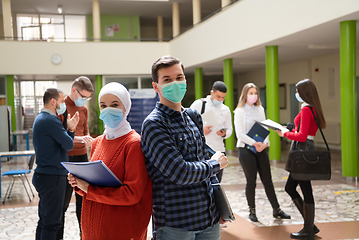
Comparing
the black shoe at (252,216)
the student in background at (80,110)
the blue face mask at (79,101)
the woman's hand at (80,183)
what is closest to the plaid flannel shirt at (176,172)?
the woman's hand at (80,183)

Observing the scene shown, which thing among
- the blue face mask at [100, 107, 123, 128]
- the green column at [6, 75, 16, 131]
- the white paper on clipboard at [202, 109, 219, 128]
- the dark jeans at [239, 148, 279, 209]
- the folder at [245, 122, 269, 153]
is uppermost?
the green column at [6, 75, 16, 131]

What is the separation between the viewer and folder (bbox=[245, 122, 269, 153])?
496cm

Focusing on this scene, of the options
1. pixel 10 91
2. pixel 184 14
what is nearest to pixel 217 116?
pixel 10 91

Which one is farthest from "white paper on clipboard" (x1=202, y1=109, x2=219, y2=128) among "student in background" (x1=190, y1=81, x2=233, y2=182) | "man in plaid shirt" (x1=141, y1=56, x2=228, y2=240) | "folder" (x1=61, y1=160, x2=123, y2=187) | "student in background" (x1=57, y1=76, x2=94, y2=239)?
"folder" (x1=61, y1=160, x2=123, y2=187)

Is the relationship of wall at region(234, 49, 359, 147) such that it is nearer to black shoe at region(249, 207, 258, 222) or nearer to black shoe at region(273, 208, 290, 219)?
black shoe at region(273, 208, 290, 219)

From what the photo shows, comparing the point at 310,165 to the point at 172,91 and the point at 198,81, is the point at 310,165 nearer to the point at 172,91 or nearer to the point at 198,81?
the point at 172,91

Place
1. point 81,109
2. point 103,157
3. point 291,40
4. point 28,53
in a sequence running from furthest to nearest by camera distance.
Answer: point 28,53 < point 291,40 < point 81,109 < point 103,157

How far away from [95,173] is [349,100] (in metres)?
7.04

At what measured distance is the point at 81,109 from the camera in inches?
177

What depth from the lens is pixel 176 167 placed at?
1.87 meters

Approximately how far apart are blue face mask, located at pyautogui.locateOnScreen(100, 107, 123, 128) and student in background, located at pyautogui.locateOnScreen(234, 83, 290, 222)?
306 cm

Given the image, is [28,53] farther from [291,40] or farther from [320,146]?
[320,146]

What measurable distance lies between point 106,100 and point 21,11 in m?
19.0

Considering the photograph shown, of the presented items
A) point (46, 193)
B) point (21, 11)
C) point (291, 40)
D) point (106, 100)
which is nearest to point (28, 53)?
point (21, 11)
